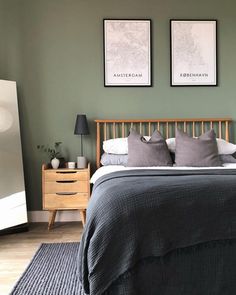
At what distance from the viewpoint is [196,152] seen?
299 centimetres

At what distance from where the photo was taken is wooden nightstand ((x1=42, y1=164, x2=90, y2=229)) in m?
3.20

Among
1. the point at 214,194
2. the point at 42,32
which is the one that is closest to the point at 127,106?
the point at 42,32

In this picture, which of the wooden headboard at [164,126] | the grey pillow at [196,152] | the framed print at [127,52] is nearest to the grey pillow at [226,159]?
the grey pillow at [196,152]

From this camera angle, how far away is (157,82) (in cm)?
361

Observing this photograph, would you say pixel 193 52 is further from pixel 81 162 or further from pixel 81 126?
pixel 81 162

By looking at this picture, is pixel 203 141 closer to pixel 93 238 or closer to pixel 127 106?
pixel 127 106

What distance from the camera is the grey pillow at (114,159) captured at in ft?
10.4

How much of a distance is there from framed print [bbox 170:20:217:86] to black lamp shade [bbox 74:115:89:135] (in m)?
1.08

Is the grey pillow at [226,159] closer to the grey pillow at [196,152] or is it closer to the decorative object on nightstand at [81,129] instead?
the grey pillow at [196,152]

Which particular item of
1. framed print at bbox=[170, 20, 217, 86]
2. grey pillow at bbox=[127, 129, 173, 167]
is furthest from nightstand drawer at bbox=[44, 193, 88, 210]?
framed print at bbox=[170, 20, 217, 86]

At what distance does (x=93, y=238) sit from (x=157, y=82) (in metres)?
2.44

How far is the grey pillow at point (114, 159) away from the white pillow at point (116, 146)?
33 mm

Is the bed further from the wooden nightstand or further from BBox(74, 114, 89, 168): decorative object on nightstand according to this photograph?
BBox(74, 114, 89, 168): decorative object on nightstand

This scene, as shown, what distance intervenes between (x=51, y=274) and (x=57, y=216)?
4.51 feet
